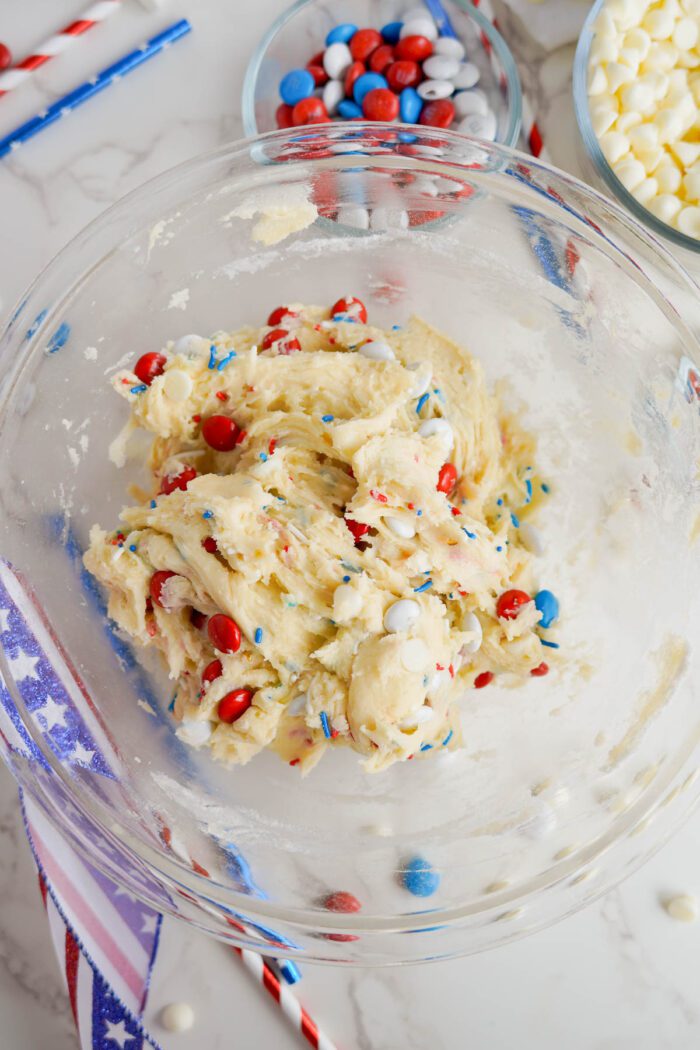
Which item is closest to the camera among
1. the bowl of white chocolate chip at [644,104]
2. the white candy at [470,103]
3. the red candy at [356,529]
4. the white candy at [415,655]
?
the white candy at [415,655]

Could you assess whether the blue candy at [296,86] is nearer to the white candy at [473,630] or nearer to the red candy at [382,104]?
the red candy at [382,104]

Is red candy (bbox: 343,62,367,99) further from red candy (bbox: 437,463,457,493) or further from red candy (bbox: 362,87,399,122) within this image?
red candy (bbox: 437,463,457,493)

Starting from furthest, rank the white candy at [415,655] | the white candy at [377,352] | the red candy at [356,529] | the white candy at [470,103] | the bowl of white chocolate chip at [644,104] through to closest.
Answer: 1. the white candy at [470,103]
2. the bowl of white chocolate chip at [644,104]
3. the white candy at [377,352]
4. the red candy at [356,529]
5. the white candy at [415,655]

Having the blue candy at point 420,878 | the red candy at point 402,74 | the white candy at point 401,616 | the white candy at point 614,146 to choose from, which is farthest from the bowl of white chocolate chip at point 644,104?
the blue candy at point 420,878

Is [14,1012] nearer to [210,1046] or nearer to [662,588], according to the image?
[210,1046]

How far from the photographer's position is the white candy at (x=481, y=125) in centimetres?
252

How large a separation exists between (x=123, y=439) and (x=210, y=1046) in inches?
55.9

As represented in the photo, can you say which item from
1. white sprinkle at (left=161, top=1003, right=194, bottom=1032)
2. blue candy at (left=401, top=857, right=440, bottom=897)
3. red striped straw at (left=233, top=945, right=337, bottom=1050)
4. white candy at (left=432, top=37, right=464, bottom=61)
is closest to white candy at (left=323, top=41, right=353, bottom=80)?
white candy at (left=432, top=37, right=464, bottom=61)

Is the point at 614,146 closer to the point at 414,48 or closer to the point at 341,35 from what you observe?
the point at 414,48

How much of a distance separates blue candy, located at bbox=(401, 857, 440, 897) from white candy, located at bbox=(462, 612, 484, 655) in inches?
19.0

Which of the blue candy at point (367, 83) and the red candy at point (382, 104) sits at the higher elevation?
the blue candy at point (367, 83)

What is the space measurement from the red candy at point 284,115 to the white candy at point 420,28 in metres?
0.36

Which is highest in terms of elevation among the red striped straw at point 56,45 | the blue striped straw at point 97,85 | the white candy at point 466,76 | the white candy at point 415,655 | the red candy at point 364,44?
the red striped straw at point 56,45

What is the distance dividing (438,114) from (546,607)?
4.28 feet
